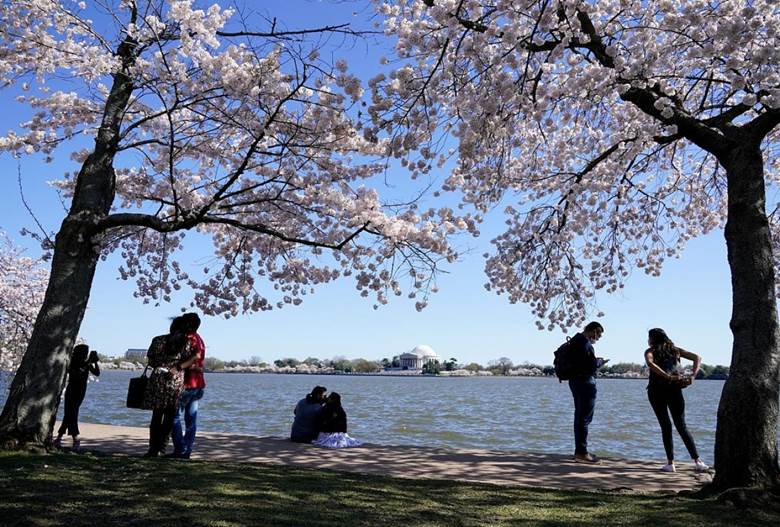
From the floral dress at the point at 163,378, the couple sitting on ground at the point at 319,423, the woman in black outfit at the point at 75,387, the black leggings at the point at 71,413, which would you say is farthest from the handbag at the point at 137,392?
the couple sitting on ground at the point at 319,423

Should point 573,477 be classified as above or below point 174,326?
below

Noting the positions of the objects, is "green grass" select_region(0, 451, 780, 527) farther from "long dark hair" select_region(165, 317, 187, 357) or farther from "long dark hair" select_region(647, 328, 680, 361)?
"long dark hair" select_region(647, 328, 680, 361)

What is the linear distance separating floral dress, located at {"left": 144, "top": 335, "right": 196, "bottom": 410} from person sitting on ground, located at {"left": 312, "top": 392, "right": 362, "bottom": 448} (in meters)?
2.86

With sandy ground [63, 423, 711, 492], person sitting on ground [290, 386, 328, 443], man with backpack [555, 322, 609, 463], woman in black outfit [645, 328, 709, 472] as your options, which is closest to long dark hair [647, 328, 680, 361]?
woman in black outfit [645, 328, 709, 472]

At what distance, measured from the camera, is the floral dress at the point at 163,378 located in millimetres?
7562

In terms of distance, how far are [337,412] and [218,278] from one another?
4009mm

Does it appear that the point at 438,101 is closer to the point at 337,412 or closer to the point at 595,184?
the point at 595,184

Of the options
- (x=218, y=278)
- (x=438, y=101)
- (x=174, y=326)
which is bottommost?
(x=174, y=326)

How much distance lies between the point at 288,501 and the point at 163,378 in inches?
114

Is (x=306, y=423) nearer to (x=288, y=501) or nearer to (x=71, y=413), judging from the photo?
(x=71, y=413)

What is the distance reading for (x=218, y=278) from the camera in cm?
1259

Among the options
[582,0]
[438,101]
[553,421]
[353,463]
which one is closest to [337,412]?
[353,463]

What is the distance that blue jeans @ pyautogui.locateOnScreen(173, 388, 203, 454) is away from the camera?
7820 millimetres

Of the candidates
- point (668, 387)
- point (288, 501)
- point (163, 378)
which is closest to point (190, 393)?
point (163, 378)
